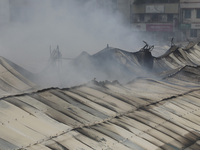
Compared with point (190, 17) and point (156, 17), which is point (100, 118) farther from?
point (156, 17)

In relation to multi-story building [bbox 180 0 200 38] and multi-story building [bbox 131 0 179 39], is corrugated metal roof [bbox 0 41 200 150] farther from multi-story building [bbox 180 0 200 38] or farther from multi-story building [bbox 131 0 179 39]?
multi-story building [bbox 131 0 179 39]

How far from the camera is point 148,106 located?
47.3 feet

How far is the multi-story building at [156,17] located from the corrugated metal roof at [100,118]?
5051 cm

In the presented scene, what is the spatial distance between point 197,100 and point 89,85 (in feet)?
17.0

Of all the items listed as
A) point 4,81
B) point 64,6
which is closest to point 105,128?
point 4,81

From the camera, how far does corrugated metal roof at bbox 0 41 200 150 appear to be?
10.5 m

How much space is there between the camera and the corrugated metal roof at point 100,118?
10492mm

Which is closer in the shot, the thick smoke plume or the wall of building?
the thick smoke plume

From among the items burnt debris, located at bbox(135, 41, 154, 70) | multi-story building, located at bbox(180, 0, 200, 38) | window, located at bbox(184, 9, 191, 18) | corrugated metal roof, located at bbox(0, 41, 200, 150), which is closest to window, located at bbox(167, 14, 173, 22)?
multi-story building, located at bbox(180, 0, 200, 38)

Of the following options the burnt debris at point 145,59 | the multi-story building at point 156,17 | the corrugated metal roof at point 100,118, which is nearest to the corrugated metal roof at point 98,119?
the corrugated metal roof at point 100,118

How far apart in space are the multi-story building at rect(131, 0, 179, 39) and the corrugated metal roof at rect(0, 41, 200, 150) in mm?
50507

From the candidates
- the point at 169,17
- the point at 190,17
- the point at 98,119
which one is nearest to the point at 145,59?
the point at 98,119

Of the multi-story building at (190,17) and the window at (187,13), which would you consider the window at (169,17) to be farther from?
the window at (187,13)

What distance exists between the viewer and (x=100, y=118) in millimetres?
12438
